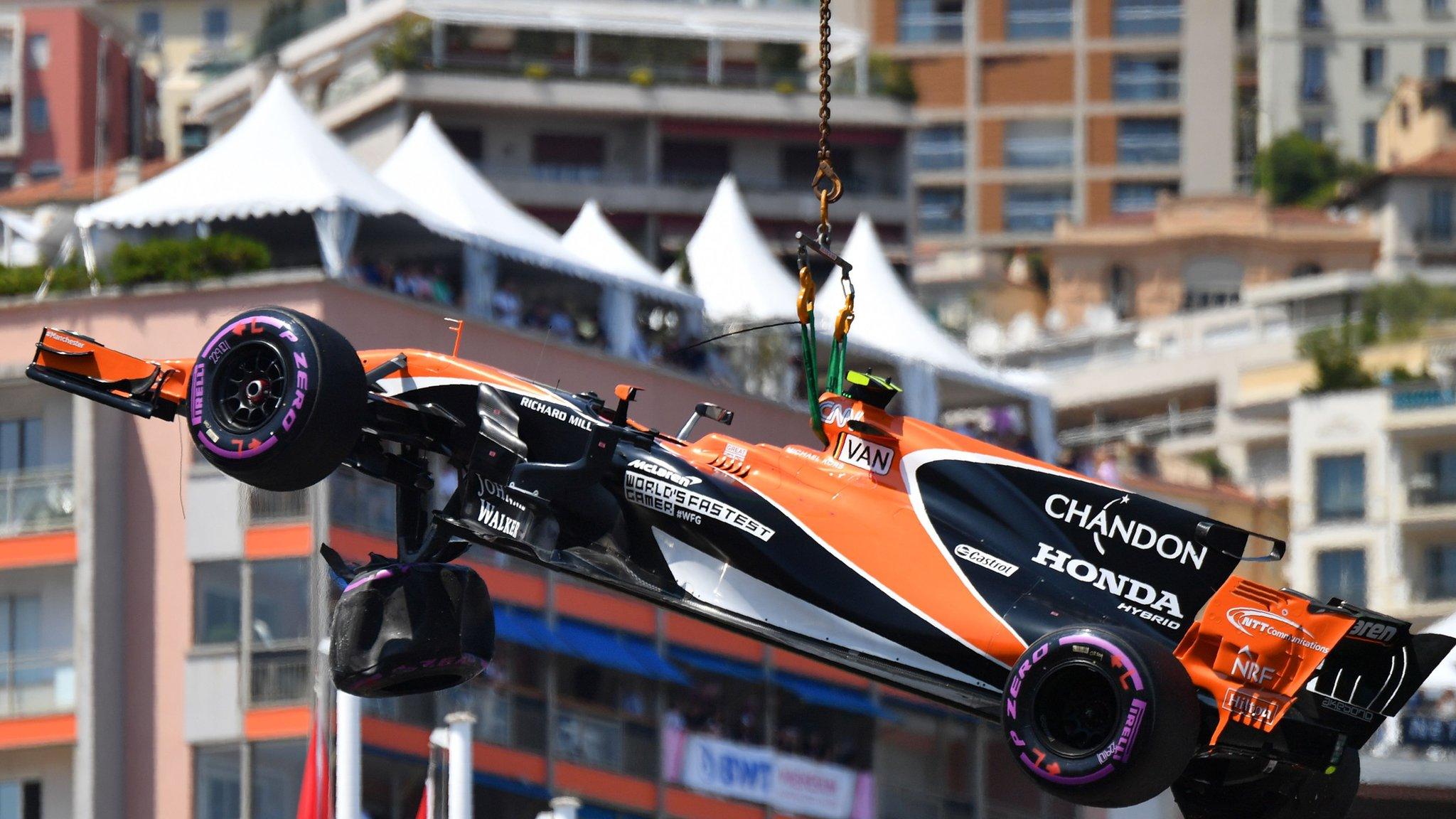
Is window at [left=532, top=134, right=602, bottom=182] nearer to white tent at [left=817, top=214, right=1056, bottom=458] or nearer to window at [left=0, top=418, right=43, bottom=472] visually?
white tent at [left=817, top=214, right=1056, bottom=458]

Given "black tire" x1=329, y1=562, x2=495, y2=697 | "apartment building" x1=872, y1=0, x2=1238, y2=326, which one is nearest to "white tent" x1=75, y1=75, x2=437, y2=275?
"black tire" x1=329, y1=562, x2=495, y2=697

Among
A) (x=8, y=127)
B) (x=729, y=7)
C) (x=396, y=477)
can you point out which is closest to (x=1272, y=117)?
(x=729, y=7)

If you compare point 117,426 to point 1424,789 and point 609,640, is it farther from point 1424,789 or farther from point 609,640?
point 1424,789

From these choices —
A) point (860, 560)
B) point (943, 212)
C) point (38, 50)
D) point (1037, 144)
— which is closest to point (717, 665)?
point (860, 560)

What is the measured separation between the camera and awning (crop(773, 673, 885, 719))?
4297 centimetres

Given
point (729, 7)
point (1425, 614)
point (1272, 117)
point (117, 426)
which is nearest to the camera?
point (117, 426)

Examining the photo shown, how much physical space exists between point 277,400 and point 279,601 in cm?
2137

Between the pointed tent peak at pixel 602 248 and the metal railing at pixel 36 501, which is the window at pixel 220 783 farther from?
the pointed tent peak at pixel 602 248

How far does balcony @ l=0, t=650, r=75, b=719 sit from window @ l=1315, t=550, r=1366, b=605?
39363 millimetres

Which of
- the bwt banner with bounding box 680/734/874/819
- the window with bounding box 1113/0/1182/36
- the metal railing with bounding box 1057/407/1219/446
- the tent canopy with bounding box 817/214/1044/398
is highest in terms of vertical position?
the window with bounding box 1113/0/1182/36

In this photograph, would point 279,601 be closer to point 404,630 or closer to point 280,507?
point 280,507

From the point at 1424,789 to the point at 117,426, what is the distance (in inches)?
769

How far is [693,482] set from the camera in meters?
15.2

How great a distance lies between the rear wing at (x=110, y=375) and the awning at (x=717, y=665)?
25205mm
